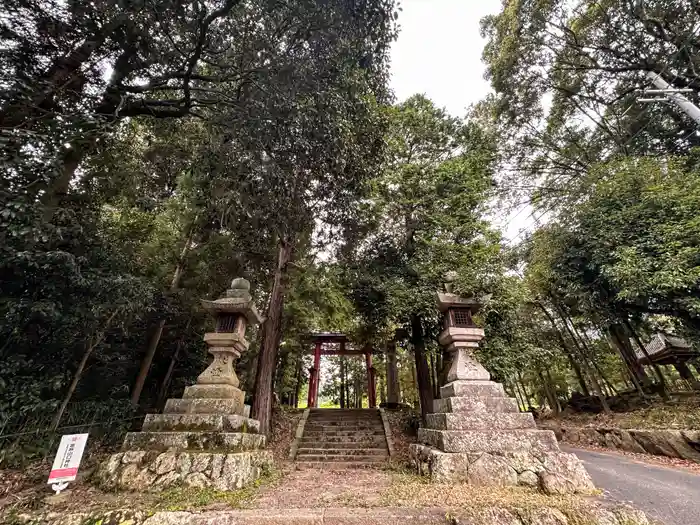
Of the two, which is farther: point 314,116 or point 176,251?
point 176,251

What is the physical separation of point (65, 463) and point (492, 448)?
4.38 m

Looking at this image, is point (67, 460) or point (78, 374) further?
point (78, 374)

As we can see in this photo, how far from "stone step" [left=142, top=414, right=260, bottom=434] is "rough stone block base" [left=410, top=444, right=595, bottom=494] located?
2495 mm

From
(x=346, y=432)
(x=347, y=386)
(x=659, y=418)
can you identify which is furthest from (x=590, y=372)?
(x=347, y=386)

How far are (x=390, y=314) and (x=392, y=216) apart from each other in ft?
8.52

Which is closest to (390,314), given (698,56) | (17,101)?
(17,101)

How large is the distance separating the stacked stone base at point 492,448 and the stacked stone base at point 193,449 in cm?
225

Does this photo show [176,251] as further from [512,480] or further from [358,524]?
[512,480]

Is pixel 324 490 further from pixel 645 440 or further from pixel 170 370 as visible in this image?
pixel 645 440

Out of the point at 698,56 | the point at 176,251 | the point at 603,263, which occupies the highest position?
the point at 698,56

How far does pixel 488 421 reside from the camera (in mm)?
3768

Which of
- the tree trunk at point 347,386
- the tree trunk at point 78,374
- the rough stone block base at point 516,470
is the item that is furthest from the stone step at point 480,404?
the tree trunk at point 347,386

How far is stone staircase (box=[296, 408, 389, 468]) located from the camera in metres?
6.07

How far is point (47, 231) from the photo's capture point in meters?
3.43
